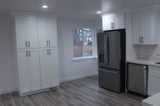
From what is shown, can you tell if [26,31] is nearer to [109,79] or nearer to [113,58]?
[113,58]

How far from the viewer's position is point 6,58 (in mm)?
4293

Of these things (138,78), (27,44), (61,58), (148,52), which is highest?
(27,44)

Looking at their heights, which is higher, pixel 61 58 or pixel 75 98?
pixel 61 58

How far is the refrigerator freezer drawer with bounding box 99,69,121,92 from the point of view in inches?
161

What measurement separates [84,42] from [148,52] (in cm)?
260

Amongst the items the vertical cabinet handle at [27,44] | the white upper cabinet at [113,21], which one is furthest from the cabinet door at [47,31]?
the white upper cabinet at [113,21]

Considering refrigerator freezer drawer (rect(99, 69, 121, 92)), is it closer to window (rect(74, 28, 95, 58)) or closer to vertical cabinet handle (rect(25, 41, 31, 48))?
window (rect(74, 28, 95, 58))

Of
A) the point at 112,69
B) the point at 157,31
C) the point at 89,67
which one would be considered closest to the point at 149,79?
the point at 112,69

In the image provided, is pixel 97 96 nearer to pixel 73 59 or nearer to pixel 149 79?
pixel 149 79

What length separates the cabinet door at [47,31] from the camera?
166 inches

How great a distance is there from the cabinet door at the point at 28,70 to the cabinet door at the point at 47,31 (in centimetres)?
39

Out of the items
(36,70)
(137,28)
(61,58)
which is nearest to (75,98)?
(36,70)

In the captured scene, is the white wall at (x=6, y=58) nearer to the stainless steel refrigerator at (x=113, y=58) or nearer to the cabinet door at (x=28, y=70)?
the cabinet door at (x=28, y=70)

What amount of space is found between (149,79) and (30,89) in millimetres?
3167
